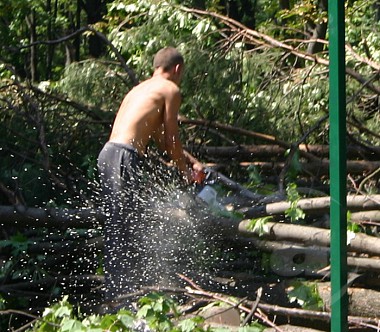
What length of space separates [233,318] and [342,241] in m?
1.53

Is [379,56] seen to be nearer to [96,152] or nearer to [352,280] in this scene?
Answer: [96,152]

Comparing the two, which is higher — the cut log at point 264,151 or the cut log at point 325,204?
the cut log at point 264,151

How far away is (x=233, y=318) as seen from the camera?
4699mm

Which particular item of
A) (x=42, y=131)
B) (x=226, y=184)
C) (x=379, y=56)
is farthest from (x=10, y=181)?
(x=379, y=56)

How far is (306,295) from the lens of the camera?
5.08 meters

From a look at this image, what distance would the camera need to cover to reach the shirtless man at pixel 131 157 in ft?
19.1

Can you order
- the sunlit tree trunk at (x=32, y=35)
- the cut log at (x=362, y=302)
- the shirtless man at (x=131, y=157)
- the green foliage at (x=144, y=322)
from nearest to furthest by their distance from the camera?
the green foliage at (x=144, y=322), the cut log at (x=362, y=302), the shirtless man at (x=131, y=157), the sunlit tree trunk at (x=32, y=35)

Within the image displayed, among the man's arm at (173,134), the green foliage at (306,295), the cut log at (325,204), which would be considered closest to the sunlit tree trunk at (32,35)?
the man's arm at (173,134)

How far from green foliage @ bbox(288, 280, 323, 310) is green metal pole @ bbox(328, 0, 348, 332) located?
1716 mm

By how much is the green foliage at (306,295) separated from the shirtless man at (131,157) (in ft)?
3.65

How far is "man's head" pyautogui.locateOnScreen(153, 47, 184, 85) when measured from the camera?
612 centimetres

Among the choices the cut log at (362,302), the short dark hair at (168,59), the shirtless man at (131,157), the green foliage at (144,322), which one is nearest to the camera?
the green foliage at (144,322)

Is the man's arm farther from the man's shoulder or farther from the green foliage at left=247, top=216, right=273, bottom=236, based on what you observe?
the green foliage at left=247, top=216, right=273, bottom=236

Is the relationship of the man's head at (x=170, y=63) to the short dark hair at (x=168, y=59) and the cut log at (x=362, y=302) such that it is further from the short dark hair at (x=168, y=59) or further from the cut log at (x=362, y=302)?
the cut log at (x=362, y=302)
